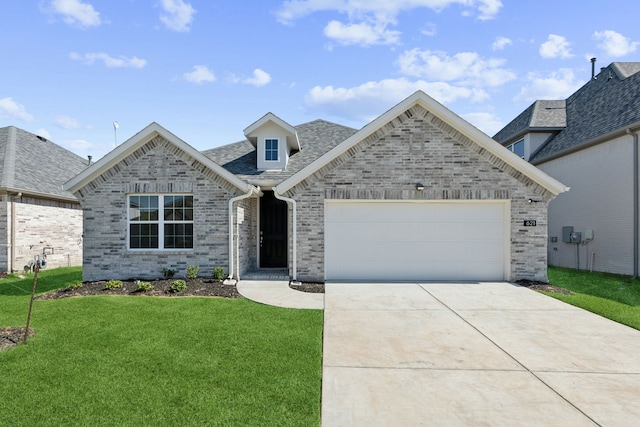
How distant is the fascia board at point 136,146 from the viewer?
10.1 meters

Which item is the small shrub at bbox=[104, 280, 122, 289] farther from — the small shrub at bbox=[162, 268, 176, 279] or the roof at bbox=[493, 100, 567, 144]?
the roof at bbox=[493, 100, 567, 144]

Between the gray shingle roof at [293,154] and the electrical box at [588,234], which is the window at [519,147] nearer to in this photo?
the electrical box at [588,234]

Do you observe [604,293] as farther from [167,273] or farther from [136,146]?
[136,146]

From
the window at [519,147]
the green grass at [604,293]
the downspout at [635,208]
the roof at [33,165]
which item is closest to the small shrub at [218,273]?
the roof at [33,165]

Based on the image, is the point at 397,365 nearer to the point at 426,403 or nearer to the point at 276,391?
the point at 426,403

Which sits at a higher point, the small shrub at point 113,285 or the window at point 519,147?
the window at point 519,147

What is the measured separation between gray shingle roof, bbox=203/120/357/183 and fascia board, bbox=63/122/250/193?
1.53 meters

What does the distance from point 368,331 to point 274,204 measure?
25.1 feet

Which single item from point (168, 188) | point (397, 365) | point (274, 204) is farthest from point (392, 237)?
point (168, 188)

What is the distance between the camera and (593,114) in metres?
15.3

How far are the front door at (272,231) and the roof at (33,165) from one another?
8222mm

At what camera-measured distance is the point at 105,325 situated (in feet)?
20.8

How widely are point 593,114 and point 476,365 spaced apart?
629 inches

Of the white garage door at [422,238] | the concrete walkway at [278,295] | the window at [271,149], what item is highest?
the window at [271,149]
